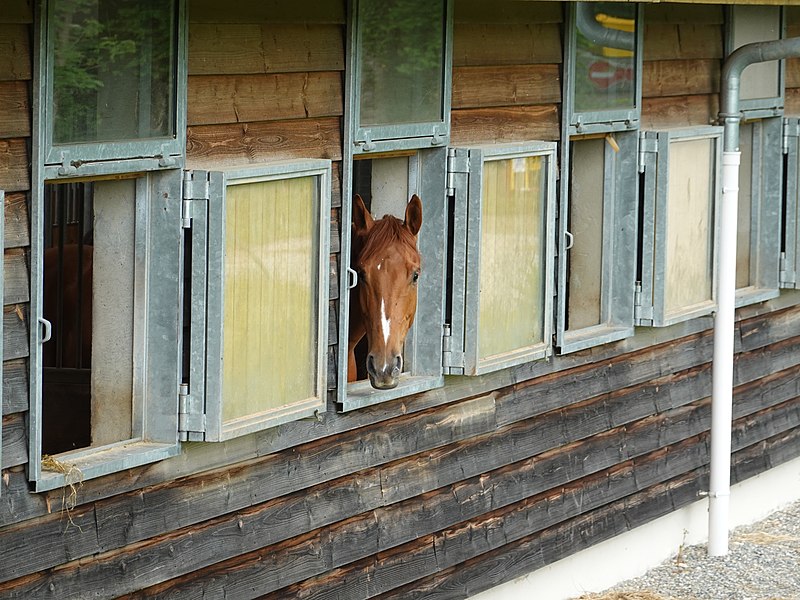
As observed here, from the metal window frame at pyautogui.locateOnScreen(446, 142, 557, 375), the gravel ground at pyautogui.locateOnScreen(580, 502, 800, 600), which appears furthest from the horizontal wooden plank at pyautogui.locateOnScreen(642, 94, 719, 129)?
the gravel ground at pyautogui.locateOnScreen(580, 502, 800, 600)

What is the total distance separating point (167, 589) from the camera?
441 cm

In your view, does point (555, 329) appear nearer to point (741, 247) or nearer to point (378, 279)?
point (378, 279)

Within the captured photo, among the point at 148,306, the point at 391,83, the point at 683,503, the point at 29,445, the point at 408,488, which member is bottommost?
the point at 683,503

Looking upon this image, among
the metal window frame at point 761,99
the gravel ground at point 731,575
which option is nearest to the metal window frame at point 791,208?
the metal window frame at point 761,99

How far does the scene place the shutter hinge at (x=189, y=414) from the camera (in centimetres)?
425

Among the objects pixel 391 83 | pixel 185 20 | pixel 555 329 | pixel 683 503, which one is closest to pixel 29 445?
pixel 185 20

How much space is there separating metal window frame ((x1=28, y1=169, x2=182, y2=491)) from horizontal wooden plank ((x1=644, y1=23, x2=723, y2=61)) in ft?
10.4

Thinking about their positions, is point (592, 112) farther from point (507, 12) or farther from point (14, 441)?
point (14, 441)

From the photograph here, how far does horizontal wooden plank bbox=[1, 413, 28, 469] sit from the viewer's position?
12.3 feet

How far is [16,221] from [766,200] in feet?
16.3

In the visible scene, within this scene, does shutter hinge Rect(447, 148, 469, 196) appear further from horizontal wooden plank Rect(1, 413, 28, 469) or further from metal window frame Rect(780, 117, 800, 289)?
metal window frame Rect(780, 117, 800, 289)

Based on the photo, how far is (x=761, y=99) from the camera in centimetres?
755

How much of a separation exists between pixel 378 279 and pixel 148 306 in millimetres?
1028

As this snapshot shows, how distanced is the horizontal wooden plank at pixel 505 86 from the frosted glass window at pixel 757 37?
1.77 m
